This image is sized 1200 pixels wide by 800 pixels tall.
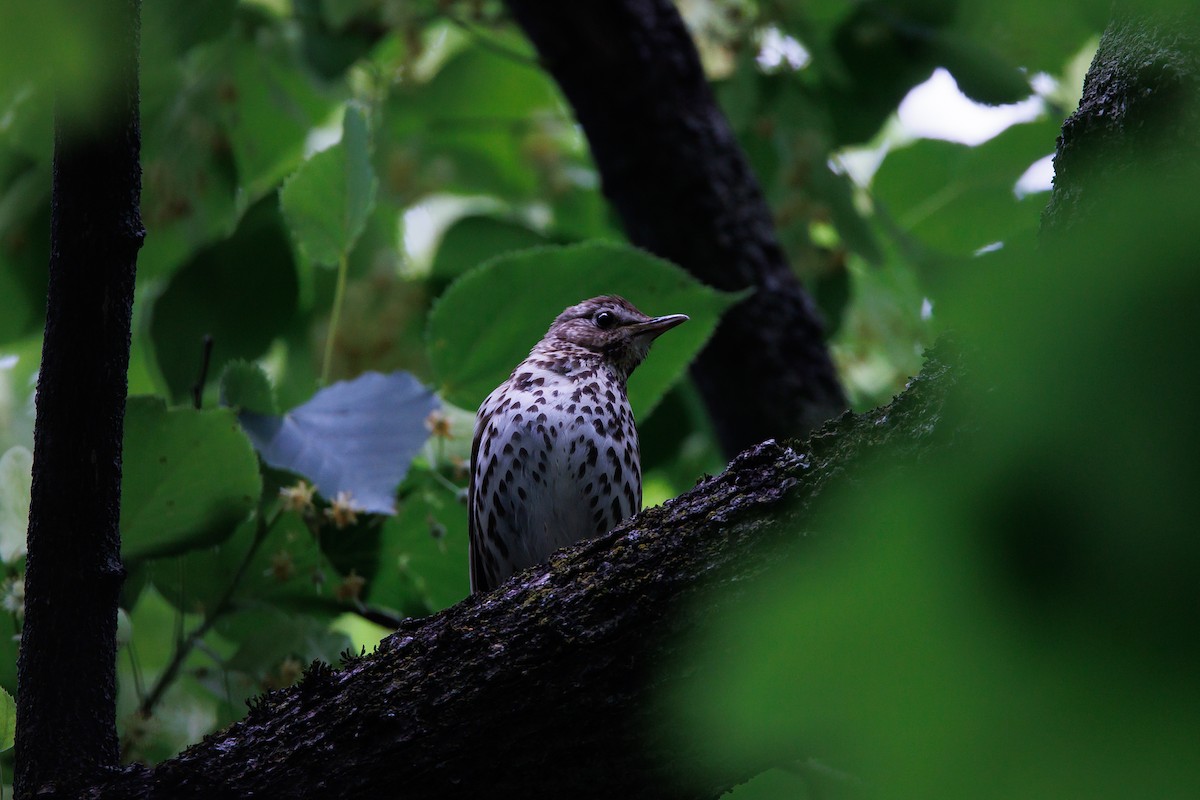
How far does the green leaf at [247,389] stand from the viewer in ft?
10.5

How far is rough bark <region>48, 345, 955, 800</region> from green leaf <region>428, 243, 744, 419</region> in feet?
5.16

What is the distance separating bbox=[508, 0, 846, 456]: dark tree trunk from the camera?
468cm

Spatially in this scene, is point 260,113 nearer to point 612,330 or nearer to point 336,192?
point 336,192

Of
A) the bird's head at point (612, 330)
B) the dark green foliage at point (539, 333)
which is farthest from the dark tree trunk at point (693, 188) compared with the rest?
the bird's head at point (612, 330)

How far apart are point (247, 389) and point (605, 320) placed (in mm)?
1519

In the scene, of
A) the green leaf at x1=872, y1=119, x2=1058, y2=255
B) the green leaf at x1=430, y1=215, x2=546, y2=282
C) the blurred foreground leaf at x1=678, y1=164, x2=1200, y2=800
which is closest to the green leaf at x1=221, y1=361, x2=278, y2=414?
the green leaf at x1=430, y1=215, x2=546, y2=282

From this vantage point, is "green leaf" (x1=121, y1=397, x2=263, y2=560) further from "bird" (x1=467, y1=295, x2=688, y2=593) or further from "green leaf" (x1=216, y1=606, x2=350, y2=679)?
"bird" (x1=467, y1=295, x2=688, y2=593)

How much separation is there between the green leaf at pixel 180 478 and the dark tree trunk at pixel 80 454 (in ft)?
1.86

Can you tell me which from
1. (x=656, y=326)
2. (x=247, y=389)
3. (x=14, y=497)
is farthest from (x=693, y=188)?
(x=14, y=497)

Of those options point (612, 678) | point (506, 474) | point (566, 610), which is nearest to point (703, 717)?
point (612, 678)

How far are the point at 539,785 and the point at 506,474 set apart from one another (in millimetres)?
1770

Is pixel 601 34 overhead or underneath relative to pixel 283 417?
overhead

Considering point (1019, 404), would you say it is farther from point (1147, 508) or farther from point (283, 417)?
point (283, 417)

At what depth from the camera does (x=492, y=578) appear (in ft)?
12.6
